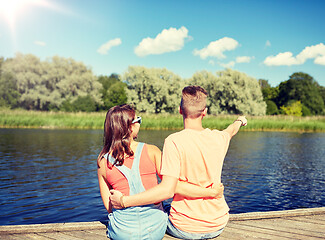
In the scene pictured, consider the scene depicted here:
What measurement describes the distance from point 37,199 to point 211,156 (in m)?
6.98

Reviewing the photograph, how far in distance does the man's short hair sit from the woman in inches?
17.7

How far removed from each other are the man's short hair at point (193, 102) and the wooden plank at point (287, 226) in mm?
1797

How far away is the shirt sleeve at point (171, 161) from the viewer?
2361 mm

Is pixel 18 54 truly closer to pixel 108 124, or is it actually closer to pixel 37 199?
pixel 37 199

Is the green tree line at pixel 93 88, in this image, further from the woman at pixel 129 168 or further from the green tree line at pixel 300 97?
the woman at pixel 129 168

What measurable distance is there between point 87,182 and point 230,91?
4184cm

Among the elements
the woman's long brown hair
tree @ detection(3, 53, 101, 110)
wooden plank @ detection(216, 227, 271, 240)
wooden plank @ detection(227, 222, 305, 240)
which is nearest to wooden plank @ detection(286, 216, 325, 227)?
wooden plank @ detection(227, 222, 305, 240)

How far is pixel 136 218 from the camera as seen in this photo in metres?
2.66

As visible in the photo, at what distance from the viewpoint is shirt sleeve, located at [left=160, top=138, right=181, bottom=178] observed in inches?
92.9

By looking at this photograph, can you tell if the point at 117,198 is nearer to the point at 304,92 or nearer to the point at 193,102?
the point at 193,102

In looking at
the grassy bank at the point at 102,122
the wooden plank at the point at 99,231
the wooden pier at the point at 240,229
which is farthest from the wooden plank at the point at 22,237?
the grassy bank at the point at 102,122

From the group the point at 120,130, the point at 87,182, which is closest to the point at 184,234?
the point at 120,130

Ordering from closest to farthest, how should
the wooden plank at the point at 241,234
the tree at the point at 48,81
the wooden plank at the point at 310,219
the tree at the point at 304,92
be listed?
the wooden plank at the point at 241,234
the wooden plank at the point at 310,219
the tree at the point at 48,81
the tree at the point at 304,92

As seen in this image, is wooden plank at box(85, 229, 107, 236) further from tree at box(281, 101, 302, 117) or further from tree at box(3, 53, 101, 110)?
tree at box(281, 101, 302, 117)
